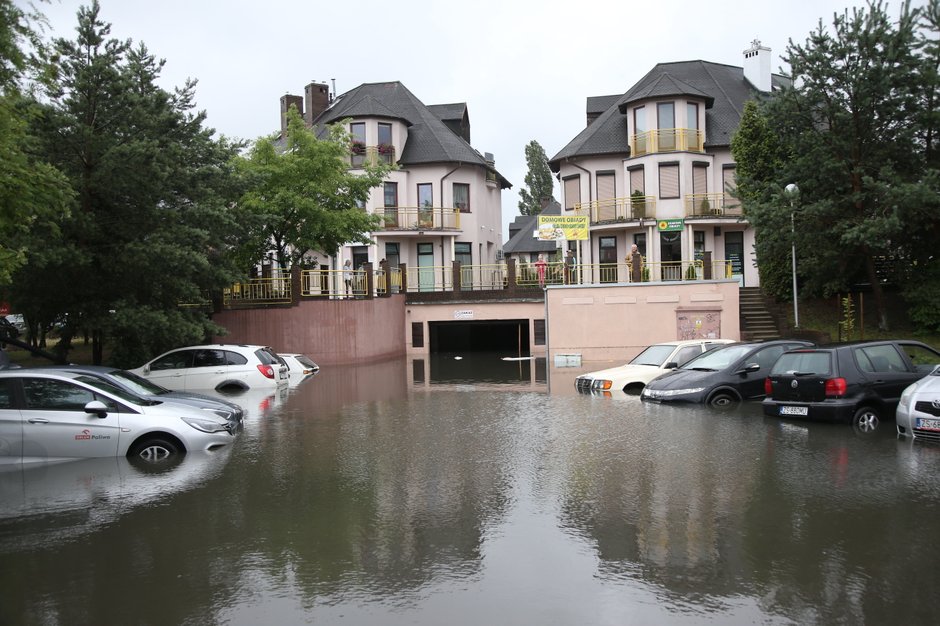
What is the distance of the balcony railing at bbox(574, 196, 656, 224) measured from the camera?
38531 millimetres

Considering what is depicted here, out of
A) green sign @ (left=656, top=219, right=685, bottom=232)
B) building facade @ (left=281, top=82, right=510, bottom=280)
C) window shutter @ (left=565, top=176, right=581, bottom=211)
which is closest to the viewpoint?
green sign @ (left=656, top=219, right=685, bottom=232)

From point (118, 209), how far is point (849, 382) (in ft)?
56.6

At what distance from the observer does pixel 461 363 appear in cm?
3006

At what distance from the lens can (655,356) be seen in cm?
1897

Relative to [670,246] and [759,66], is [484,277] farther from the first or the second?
[759,66]

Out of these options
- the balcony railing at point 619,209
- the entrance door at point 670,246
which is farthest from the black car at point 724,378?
the entrance door at point 670,246

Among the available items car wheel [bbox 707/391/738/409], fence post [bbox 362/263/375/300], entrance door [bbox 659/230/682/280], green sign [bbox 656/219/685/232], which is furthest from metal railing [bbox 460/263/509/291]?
car wheel [bbox 707/391/738/409]

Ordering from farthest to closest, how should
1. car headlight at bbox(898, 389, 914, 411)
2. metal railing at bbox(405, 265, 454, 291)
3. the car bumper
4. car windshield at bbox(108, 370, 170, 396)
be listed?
1. metal railing at bbox(405, 265, 454, 291)
2. the car bumper
3. car windshield at bbox(108, 370, 170, 396)
4. car headlight at bbox(898, 389, 914, 411)

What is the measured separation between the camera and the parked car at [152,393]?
11959 millimetres

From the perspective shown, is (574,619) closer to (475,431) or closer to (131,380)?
(475,431)

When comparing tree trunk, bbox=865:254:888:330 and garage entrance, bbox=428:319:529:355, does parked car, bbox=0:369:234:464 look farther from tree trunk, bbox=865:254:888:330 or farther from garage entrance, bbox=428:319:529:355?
Result: garage entrance, bbox=428:319:529:355

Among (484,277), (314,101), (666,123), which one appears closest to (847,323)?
(484,277)

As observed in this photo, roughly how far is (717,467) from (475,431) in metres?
4.53

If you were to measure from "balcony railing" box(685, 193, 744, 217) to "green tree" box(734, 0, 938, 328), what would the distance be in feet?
36.1
